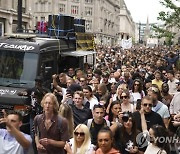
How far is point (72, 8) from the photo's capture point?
109m

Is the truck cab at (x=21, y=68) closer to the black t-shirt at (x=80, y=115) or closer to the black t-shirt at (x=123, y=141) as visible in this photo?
the black t-shirt at (x=80, y=115)

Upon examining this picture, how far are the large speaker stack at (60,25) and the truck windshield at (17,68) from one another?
499 centimetres

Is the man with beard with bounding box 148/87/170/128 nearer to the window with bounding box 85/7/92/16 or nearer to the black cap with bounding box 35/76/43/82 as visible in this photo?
the black cap with bounding box 35/76/43/82

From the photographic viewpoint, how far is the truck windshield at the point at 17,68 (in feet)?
36.2

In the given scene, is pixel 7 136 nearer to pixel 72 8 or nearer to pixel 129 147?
pixel 129 147

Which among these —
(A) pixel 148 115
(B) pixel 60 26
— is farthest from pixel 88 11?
(A) pixel 148 115

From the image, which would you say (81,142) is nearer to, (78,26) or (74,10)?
(78,26)

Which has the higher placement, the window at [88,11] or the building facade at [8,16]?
the window at [88,11]

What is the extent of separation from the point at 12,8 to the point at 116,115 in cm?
3392

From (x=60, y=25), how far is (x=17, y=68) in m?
6.04

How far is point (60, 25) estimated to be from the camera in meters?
16.9

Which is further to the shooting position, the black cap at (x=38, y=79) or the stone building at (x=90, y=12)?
the stone building at (x=90, y=12)

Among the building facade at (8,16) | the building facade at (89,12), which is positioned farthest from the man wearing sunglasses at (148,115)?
the building facade at (89,12)

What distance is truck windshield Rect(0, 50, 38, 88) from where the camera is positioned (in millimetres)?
11031
